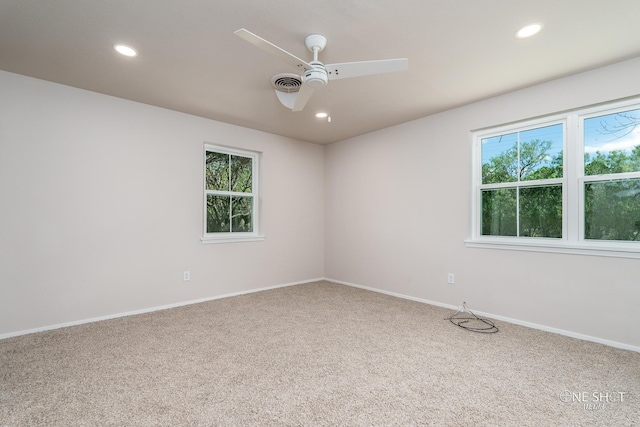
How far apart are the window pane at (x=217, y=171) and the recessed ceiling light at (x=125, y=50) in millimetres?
1871

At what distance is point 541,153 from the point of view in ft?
→ 10.6

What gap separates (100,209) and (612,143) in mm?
5085

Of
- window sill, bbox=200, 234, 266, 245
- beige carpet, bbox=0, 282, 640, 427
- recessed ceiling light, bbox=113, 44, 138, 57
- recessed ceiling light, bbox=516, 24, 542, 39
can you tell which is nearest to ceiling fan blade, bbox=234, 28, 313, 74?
recessed ceiling light, bbox=113, 44, 138, 57

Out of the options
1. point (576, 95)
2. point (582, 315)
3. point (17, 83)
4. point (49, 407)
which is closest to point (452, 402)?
point (582, 315)

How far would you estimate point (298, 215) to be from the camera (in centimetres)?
525

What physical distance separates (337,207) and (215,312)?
2.64m

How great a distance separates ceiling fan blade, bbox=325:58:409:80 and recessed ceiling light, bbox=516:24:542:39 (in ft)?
2.94

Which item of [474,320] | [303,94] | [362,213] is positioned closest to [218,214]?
[362,213]

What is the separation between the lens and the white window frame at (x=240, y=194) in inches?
165

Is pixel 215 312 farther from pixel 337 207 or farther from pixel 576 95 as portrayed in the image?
pixel 576 95

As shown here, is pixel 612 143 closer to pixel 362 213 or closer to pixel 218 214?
pixel 362 213

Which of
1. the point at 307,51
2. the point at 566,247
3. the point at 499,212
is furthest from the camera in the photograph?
the point at 499,212

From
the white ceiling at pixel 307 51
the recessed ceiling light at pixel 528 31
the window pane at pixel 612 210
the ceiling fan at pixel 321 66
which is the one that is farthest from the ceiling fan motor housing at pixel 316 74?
the window pane at pixel 612 210

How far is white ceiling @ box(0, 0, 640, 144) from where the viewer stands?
1.98 metres
